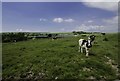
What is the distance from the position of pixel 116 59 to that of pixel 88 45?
4.23 metres

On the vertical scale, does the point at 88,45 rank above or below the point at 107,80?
above

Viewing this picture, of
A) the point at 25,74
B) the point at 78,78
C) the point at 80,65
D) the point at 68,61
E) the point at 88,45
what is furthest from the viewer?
the point at 88,45

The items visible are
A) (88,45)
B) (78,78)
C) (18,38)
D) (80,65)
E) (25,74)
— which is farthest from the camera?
(18,38)

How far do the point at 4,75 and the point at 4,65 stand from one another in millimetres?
3246

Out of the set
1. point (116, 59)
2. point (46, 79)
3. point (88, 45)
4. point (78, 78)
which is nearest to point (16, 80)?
point (46, 79)

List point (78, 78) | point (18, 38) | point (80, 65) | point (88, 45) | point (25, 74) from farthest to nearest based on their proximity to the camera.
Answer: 1. point (18, 38)
2. point (88, 45)
3. point (80, 65)
4. point (25, 74)
5. point (78, 78)

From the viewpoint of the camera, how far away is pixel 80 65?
19203mm

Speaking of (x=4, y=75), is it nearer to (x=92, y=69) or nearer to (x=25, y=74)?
(x=25, y=74)

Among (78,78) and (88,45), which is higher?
(88,45)

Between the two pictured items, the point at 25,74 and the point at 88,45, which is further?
the point at 88,45

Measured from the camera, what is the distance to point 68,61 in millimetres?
20734

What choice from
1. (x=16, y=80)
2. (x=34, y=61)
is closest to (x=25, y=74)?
(x=16, y=80)

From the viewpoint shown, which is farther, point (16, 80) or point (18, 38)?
point (18, 38)

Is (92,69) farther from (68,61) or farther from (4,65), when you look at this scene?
(4,65)
